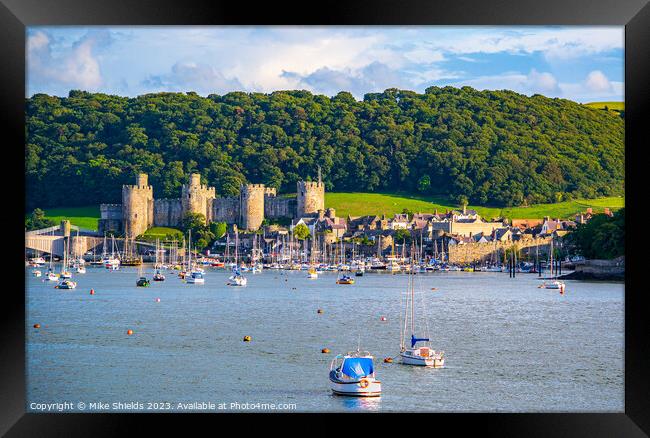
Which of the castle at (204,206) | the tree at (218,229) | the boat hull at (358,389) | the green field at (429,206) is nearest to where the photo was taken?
the boat hull at (358,389)

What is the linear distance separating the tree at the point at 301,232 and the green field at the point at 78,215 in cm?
937

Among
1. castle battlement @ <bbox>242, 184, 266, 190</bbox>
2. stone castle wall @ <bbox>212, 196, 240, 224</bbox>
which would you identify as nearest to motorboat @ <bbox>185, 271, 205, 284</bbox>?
castle battlement @ <bbox>242, 184, 266, 190</bbox>

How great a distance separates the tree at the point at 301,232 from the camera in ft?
160

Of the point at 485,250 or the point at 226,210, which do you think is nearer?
the point at 485,250

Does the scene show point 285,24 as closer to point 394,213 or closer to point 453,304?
point 453,304

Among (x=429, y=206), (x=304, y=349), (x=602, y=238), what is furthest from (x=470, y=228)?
(x=304, y=349)

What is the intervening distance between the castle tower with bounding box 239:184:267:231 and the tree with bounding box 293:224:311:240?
3192mm

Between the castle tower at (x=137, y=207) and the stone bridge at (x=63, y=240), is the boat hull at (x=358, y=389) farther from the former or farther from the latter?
the castle tower at (x=137, y=207)

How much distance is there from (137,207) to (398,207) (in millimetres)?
12691

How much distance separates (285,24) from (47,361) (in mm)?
7712

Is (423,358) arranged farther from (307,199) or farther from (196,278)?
(307,199)

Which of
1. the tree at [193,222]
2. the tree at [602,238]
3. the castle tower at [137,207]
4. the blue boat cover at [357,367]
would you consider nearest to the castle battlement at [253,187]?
the tree at [193,222]

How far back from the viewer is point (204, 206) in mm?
53000

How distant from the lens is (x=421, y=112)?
63.2m
